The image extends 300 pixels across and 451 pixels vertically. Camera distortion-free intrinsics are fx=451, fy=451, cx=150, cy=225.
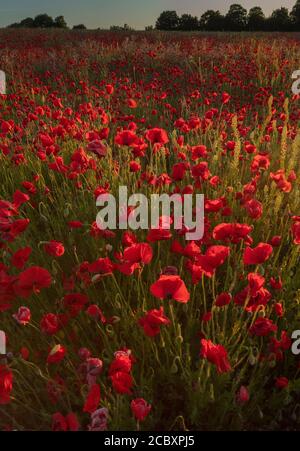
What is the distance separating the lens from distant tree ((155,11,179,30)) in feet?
135

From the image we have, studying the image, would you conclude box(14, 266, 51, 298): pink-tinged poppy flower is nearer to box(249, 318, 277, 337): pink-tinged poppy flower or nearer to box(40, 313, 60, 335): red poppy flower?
box(40, 313, 60, 335): red poppy flower

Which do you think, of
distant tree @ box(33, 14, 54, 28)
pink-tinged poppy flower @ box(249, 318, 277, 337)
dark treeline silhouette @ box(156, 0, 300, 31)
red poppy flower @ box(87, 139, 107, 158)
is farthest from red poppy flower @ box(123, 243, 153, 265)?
distant tree @ box(33, 14, 54, 28)

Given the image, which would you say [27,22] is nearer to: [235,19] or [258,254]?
[235,19]

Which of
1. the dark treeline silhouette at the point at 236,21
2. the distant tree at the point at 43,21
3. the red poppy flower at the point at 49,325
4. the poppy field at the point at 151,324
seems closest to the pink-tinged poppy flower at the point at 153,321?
the poppy field at the point at 151,324

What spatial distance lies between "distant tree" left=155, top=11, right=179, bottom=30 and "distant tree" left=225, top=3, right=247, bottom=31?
4.61m

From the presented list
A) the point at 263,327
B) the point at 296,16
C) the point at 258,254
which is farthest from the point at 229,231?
the point at 296,16

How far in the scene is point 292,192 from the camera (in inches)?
110

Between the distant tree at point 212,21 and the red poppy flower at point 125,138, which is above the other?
the distant tree at point 212,21

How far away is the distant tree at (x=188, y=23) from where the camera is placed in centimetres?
4069

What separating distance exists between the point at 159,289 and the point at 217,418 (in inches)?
28.0

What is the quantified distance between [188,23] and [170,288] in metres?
43.6

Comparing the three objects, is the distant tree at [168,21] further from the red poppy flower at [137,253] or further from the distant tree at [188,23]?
the red poppy flower at [137,253]

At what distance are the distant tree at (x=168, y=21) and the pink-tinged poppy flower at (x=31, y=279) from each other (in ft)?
143
